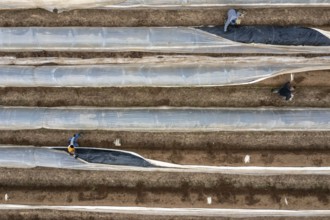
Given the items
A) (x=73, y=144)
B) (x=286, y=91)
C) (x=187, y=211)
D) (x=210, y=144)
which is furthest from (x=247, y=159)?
(x=73, y=144)

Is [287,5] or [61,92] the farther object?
[61,92]

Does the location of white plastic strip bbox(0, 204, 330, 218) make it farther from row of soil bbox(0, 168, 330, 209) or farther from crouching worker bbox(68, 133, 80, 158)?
crouching worker bbox(68, 133, 80, 158)

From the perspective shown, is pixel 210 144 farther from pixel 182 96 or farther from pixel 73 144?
pixel 73 144

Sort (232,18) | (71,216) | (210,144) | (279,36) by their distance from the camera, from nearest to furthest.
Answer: (232,18) < (279,36) < (210,144) < (71,216)

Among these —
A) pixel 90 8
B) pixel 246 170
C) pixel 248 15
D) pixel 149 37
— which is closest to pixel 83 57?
pixel 90 8

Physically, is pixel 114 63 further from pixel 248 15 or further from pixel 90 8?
pixel 248 15
